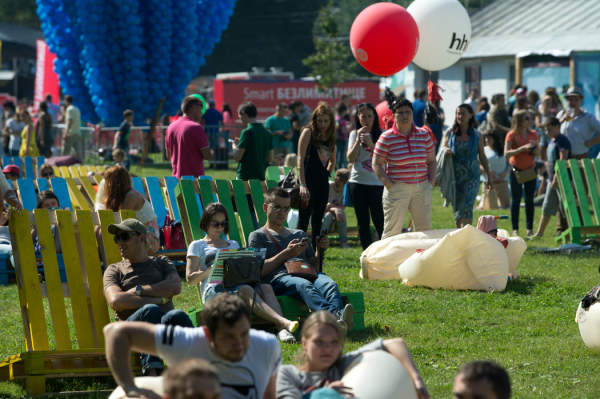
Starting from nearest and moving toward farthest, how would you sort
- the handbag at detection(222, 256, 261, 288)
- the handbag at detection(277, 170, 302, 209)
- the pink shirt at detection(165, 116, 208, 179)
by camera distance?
the handbag at detection(222, 256, 261, 288)
the handbag at detection(277, 170, 302, 209)
the pink shirt at detection(165, 116, 208, 179)

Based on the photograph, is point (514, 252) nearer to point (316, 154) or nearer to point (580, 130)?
point (316, 154)

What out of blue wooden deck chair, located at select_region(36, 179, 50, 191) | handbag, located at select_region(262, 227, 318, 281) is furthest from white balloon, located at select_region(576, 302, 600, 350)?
blue wooden deck chair, located at select_region(36, 179, 50, 191)

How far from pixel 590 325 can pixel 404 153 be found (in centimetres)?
332

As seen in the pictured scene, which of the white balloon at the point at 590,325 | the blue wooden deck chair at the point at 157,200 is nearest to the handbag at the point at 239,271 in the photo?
the white balloon at the point at 590,325

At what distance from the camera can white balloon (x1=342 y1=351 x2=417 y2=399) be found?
10.6 feet

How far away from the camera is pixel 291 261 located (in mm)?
5820

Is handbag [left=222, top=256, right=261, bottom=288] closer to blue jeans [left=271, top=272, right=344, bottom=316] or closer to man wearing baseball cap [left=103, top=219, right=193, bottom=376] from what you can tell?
blue jeans [left=271, top=272, right=344, bottom=316]

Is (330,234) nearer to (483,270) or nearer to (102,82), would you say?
(483,270)

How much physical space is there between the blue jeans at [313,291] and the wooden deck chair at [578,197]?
4.86 metres

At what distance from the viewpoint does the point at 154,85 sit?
67.9 ft

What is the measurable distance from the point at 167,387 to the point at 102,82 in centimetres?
1880

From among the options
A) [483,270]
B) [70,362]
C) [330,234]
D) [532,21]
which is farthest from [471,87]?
[70,362]

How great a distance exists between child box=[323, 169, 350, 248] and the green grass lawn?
1198mm

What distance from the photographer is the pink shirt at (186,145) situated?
28.7ft
